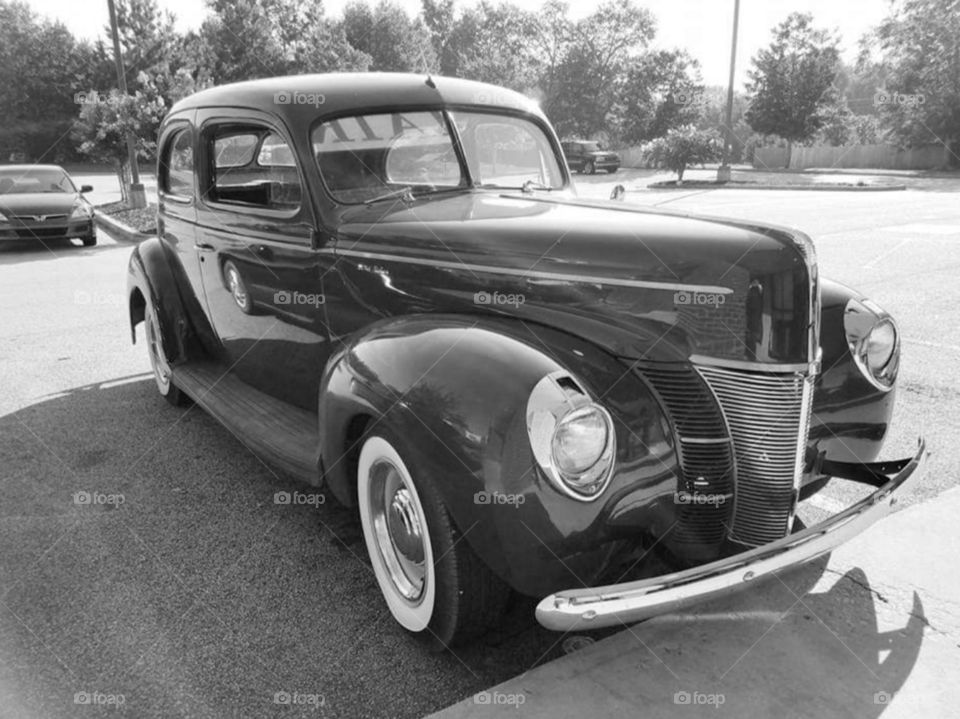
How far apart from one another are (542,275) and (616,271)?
0.27 meters

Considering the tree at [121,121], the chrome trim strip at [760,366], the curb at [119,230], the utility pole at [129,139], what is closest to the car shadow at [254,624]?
the chrome trim strip at [760,366]

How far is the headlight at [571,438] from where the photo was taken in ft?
6.70

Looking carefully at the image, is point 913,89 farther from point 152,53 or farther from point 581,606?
point 581,606

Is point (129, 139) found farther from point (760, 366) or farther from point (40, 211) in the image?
point (760, 366)

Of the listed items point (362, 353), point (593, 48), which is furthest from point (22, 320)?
point (593, 48)

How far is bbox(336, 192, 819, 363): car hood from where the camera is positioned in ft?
7.52

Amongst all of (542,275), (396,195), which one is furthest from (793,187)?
(542,275)

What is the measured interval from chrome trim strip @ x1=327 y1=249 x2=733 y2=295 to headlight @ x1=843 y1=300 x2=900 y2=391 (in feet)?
2.85

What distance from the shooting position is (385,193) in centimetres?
333

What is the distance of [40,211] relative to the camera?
12.1m

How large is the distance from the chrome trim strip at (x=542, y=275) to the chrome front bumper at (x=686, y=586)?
2.53 ft

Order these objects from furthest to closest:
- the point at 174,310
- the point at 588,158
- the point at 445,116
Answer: the point at 588,158 < the point at 174,310 < the point at 445,116

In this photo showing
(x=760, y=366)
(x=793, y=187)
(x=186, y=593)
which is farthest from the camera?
(x=793, y=187)

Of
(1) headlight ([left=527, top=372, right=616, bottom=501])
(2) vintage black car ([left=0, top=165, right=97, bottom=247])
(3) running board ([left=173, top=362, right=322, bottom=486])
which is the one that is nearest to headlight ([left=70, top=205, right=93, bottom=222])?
(2) vintage black car ([left=0, top=165, right=97, bottom=247])
